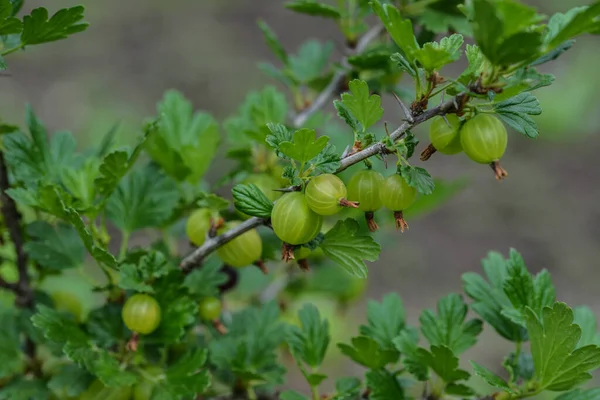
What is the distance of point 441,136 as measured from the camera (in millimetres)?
730

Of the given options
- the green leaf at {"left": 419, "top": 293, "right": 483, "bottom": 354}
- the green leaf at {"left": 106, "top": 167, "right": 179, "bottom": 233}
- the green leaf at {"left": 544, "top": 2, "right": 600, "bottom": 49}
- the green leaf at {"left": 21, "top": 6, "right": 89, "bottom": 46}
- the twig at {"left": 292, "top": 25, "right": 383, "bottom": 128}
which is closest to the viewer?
the green leaf at {"left": 544, "top": 2, "right": 600, "bottom": 49}

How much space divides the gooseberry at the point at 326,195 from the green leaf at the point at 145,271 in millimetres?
288

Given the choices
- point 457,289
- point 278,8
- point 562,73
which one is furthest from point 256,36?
point 457,289

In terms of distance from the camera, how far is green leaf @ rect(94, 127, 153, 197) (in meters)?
0.85

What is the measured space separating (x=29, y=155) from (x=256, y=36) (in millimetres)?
3715

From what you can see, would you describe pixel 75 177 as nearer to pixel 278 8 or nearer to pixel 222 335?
pixel 222 335

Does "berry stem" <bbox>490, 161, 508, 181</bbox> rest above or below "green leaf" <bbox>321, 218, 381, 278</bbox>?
above

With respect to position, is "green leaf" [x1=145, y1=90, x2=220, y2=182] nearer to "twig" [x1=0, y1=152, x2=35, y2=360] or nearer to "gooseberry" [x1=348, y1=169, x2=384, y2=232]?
"twig" [x1=0, y1=152, x2=35, y2=360]

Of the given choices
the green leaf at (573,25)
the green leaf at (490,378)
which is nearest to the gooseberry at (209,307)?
the green leaf at (490,378)

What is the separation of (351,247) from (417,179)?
0.14m

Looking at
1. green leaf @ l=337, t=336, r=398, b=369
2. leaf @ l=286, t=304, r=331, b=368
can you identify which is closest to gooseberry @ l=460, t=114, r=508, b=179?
green leaf @ l=337, t=336, r=398, b=369

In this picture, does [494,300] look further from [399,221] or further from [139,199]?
[139,199]

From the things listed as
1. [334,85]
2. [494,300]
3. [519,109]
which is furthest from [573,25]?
[334,85]

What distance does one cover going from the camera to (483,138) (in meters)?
0.70
